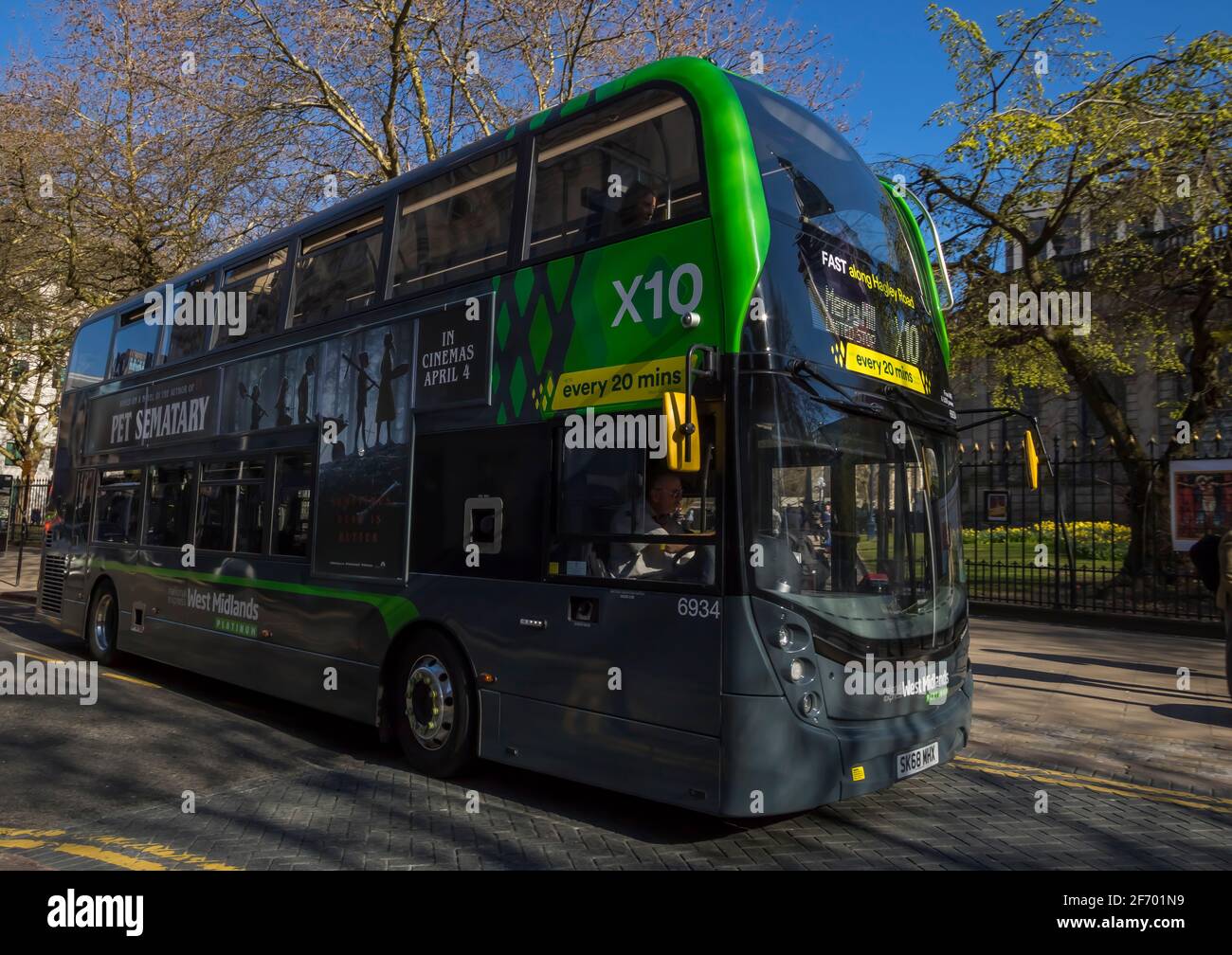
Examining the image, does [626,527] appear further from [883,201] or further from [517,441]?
[883,201]

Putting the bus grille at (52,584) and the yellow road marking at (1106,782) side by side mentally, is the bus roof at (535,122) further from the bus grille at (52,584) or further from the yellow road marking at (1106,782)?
the bus grille at (52,584)

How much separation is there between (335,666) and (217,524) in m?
2.58

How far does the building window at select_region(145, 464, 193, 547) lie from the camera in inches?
366

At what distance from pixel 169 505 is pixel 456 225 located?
16.8ft

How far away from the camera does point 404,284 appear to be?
6926mm

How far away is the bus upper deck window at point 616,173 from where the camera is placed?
17.0 ft

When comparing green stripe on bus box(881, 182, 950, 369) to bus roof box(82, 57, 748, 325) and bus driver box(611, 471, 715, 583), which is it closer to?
bus roof box(82, 57, 748, 325)

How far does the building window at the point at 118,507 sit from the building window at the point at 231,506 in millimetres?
1768

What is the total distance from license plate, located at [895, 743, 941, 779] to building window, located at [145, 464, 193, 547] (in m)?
7.33

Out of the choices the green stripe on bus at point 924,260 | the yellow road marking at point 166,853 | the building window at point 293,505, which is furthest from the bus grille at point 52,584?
the green stripe on bus at point 924,260

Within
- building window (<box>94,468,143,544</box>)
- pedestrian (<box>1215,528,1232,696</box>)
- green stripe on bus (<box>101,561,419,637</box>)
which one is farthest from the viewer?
building window (<box>94,468,143,544</box>)

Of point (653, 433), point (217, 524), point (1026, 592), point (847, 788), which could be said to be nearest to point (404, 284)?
point (653, 433)

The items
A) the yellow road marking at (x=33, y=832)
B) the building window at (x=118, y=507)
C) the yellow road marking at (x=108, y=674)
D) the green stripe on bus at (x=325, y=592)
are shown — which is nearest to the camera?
the yellow road marking at (x=33, y=832)

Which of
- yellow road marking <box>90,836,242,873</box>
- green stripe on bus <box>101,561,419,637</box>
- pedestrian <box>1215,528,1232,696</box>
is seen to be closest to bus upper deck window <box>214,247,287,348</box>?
green stripe on bus <box>101,561,419,637</box>
